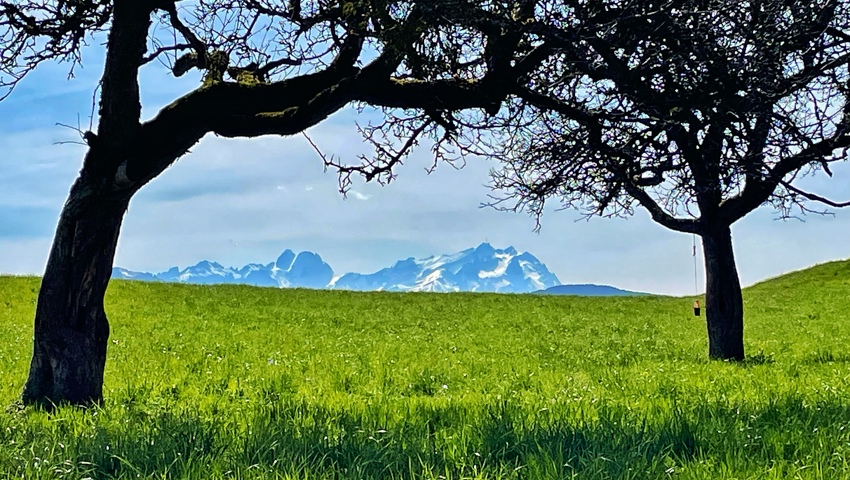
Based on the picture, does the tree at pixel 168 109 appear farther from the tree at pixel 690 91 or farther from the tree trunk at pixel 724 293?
the tree trunk at pixel 724 293

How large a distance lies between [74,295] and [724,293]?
1281 centimetres

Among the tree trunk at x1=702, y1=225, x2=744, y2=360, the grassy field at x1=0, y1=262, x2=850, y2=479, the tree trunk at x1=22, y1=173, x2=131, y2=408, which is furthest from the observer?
the tree trunk at x1=702, y1=225, x2=744, y2=360

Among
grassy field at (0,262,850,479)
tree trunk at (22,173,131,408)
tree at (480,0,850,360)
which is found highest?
tree at (480,0,850,360)

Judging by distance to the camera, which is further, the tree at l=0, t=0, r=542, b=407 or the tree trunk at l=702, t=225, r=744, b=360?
the tree trunk at l=702, t=225, r=744, b=360

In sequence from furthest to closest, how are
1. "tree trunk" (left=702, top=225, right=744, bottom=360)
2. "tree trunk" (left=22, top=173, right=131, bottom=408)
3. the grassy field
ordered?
"tree trunk" (left=702, top=225, right=744, bottom=360), "tree trunk" (left=22, top=173, right=131, bottom=408), the grassy field

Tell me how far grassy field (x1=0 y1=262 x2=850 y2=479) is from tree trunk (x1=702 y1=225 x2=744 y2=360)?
615 mm

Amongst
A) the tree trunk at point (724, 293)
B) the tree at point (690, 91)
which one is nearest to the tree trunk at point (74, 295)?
the tree at point (690, 91)

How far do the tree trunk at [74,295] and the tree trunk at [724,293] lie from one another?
12179 mm

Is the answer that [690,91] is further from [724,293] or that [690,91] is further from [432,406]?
[724,293]

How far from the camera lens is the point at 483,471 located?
4.23 meters

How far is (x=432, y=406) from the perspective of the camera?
295 inches

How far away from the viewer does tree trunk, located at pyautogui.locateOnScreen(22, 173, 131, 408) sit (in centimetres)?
765

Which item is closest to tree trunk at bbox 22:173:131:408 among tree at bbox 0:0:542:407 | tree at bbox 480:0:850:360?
tree at bbox 0:0:542:407

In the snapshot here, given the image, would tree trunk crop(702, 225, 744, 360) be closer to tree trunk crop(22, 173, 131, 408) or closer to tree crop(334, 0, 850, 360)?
tree crop(334, 0, 850, 360)
